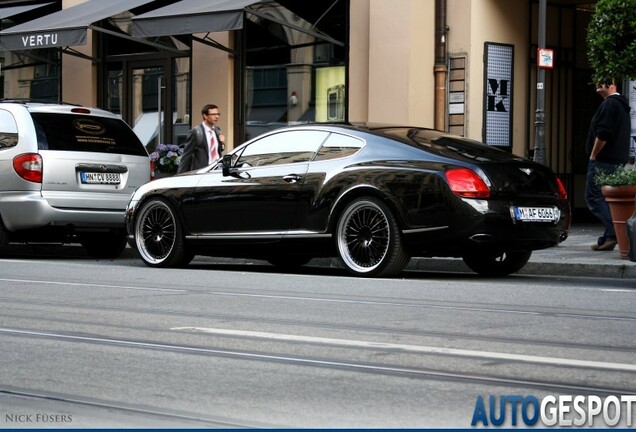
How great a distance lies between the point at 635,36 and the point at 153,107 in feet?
38.2

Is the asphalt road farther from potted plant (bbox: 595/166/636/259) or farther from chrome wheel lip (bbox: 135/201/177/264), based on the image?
chrome wheel lip (bbox: 135/201/177/264)

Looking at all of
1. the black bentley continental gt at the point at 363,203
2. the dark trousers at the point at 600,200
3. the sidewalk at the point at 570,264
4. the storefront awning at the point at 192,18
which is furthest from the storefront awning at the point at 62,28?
the dark trousers at the point at 600,200

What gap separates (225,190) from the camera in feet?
41.9

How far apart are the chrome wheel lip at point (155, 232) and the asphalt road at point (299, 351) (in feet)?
7.93

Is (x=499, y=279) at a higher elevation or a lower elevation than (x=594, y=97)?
lower

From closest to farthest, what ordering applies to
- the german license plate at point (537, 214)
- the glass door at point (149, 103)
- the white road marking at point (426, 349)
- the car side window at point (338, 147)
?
the white road marking at point (426, 349) → the german license plate at point (537, 214) → the car side window at point (338, 147) → the glass door at point (149, 103)

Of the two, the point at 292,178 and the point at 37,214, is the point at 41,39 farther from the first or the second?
the point at 292,178

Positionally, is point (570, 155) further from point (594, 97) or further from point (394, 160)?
point (394, 160)

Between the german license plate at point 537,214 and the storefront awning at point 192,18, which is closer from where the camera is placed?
the german license plate at point 537,214

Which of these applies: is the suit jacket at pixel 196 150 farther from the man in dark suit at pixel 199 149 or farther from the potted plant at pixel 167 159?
the potted plant at pixel 167 159

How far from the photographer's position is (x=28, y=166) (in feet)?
47.2

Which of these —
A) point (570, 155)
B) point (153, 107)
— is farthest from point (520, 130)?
point (153, 107)

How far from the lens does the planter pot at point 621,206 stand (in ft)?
42.6

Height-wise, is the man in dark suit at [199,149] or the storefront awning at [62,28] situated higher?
the storefront awning at [62,28]
